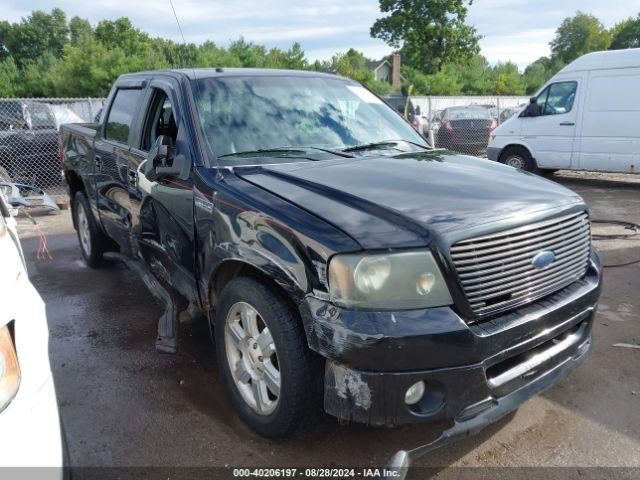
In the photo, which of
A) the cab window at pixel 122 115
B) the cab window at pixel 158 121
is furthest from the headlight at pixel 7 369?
the cab window at pixel 122 115

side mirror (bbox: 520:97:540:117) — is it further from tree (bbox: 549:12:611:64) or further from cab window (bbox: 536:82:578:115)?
tree (bbox: 549:12:611:64)

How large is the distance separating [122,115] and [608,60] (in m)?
8.80

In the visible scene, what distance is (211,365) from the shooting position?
11.8ft

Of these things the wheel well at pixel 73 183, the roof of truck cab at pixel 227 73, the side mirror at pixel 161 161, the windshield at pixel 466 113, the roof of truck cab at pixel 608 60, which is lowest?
the wheel well at pixel 73 183

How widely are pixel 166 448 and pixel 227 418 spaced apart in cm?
37

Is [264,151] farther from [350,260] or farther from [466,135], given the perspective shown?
[466,135]

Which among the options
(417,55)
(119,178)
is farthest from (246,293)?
(417,55)

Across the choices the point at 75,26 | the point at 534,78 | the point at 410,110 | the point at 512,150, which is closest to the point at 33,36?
the point at 75,26

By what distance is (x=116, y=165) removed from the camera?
4.30 metres

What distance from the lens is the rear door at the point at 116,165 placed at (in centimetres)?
420

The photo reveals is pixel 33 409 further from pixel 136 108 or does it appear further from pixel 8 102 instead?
pixel 8 102

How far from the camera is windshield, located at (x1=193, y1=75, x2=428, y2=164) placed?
3.28m

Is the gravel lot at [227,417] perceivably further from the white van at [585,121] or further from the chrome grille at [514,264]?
the white van at [585,121]

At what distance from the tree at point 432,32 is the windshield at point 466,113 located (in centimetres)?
2379
